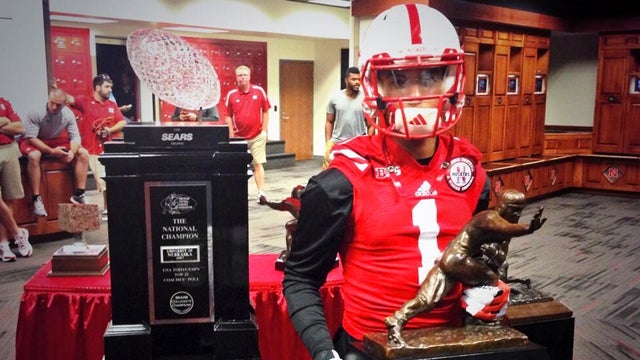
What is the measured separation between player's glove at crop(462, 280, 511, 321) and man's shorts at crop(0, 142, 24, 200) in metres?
4.89

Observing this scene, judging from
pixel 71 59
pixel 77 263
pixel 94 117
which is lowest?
pixel 77 263

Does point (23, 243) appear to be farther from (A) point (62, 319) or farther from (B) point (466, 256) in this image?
(B) point (466, 256)

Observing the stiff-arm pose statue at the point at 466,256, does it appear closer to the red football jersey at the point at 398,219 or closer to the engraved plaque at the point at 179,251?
the red football jersey at the point at 398,219

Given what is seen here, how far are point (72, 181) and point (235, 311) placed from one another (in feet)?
15.3

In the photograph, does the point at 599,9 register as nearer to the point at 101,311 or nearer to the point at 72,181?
the point at 72,181

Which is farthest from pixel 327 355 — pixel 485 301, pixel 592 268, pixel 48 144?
pixel 48 144

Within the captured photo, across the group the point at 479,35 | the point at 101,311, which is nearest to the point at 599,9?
the point at 479,35

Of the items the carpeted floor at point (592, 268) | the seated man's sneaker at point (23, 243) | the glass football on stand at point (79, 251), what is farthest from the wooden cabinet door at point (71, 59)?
the glass football on stand at point (79, 251)

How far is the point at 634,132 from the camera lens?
8000mm

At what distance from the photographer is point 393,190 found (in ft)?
3.70

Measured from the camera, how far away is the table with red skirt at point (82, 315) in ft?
7.38

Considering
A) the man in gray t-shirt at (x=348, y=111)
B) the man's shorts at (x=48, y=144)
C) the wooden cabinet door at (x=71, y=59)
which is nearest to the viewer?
the man's shorts at (x=48, y=144)

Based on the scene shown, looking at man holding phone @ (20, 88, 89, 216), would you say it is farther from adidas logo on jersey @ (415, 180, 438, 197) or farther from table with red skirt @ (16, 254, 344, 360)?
adidas logo on jersey @ (415, 180, 438, 197)

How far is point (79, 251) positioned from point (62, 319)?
28cm
